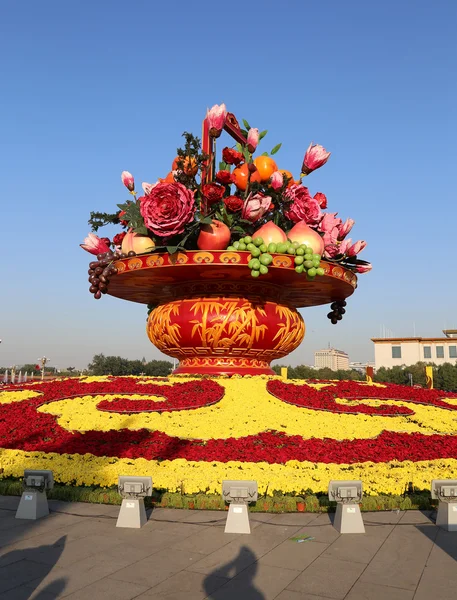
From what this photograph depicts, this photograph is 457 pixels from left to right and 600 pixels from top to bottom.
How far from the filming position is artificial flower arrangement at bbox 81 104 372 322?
11.9 metres

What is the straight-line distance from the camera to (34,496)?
587 centimetres

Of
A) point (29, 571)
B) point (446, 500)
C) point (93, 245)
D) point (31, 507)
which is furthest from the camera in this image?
point (93, 245)

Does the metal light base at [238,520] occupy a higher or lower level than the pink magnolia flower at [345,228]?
lower

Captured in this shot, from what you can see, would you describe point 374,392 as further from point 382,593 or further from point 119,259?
point 382,593

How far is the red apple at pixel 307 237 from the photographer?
42.9 feet

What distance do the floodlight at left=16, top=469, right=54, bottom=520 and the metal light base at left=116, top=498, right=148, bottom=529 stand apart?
101 cm

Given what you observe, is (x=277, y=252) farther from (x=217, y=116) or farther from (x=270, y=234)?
(x=217, y=116)

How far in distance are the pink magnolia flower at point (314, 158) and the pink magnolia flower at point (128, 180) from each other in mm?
5223

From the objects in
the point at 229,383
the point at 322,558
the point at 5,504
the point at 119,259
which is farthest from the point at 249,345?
the point at 322,558

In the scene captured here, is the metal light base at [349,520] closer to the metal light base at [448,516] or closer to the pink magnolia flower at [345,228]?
the metal light base at [448,516]

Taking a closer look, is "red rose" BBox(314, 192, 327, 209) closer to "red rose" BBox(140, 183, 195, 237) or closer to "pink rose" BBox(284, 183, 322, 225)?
"pink rose" BBox(284, 183, 322, 225)

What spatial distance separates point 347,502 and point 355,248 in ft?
31.2

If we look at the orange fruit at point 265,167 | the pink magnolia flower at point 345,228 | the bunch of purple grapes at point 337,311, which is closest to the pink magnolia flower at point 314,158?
the orange fruit at point 265,167

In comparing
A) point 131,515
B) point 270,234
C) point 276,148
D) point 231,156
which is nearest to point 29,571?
point 131,515
